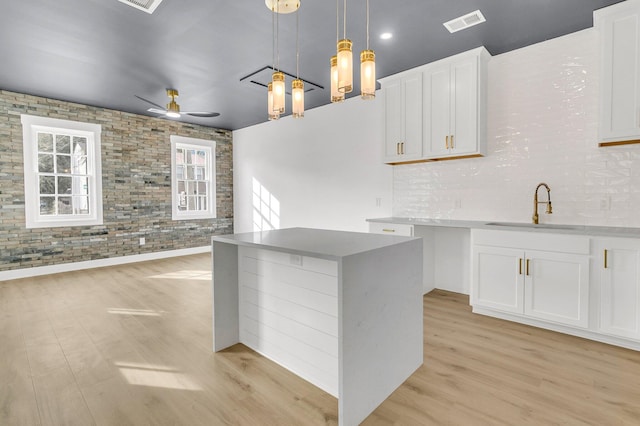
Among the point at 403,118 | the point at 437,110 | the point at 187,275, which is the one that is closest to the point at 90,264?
the point at 187,275

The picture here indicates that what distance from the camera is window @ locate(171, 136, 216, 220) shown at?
6.58 meters

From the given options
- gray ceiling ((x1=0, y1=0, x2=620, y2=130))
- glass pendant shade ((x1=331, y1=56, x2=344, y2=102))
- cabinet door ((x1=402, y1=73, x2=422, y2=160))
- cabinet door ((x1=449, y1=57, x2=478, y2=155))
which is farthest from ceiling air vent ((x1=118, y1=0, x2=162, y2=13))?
cabinet door ((x1=449, y1=57, x2=478, y2=155))

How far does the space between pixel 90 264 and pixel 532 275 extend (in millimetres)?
6364

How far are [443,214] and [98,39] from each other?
13.8ft

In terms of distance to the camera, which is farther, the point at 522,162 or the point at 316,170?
the point at 316,170

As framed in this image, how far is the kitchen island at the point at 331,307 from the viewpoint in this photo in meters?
1.69

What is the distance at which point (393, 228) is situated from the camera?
3.82 metres

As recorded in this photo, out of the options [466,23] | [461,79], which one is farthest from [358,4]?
[461,79]

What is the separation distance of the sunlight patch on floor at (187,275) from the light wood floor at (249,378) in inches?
55.9

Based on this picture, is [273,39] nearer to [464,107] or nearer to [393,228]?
[464,107]

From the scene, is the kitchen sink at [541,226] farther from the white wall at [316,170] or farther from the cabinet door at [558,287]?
the white wall at [316,170]

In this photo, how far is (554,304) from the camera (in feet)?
9.07

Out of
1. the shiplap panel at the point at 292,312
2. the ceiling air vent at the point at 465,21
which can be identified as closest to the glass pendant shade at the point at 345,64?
the shiplap panel at the point at 292,312

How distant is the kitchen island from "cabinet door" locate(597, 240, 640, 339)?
1.56 metres
